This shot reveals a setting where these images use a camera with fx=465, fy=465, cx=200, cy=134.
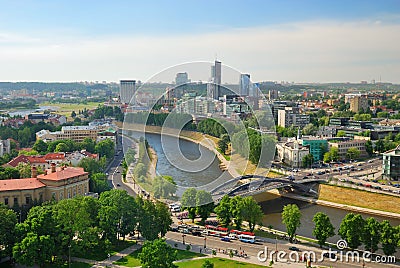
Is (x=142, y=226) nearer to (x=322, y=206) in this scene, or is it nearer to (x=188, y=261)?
(x=188, y=261)

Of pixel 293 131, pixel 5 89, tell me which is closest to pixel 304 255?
pixel 293 131

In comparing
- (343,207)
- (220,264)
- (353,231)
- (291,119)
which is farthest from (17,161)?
(291,119)

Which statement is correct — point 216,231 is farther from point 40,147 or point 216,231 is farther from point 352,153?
point 40,147

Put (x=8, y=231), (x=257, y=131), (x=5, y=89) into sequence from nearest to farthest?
(x=8, y=231), (x=257, y=131), (x=5, y=89)

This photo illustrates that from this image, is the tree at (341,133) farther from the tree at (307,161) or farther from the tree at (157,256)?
the tree at (157,256)

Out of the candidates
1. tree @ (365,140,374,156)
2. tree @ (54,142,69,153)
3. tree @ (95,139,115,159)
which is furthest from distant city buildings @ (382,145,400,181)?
tree @ (54,142,69,153)

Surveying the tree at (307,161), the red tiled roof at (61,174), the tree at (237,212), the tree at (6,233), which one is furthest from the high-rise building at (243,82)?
the tree at (307,161)
